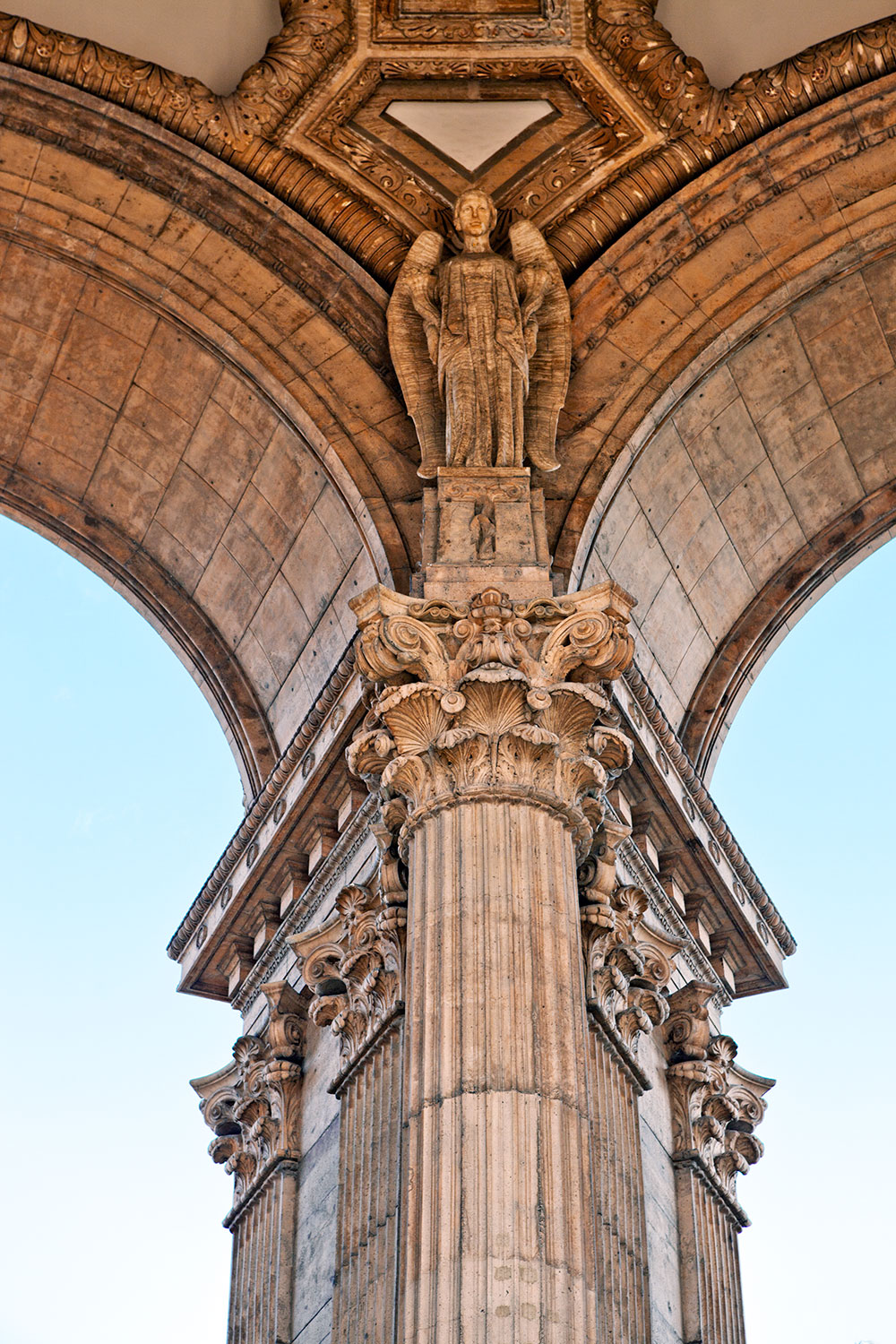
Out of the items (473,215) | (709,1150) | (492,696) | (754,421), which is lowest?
(709,1150)

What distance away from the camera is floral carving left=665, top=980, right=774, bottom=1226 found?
13.8 meters

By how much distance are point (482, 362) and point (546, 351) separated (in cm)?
68

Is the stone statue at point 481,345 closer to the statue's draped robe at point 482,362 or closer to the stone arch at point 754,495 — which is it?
the statue's draped robe at point 482,362

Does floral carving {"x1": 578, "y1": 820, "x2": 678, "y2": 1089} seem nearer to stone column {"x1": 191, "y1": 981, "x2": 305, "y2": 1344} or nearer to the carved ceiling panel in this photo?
stone column {"x1": 191, "y1": 981, "x2": 305, "y2": 1344}

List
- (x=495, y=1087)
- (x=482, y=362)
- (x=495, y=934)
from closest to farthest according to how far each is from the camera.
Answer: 1. (x=495, y=1087)
2. (x=495, y=934)
3. (x=482, y=362)

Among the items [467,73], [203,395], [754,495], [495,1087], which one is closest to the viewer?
[495,1087]

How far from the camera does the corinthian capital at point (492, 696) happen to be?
1156cm

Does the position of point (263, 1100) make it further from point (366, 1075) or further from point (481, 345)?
point (481, 345)

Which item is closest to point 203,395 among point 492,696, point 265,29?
point 265,29

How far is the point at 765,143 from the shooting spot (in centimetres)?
1436

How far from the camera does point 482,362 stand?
13.4 metres

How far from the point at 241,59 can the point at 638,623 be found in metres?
4.72

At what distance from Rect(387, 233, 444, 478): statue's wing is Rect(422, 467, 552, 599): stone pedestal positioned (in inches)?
18.2

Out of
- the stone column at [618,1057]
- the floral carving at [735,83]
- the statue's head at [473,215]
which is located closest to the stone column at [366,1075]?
the stone column at [618,1057]
